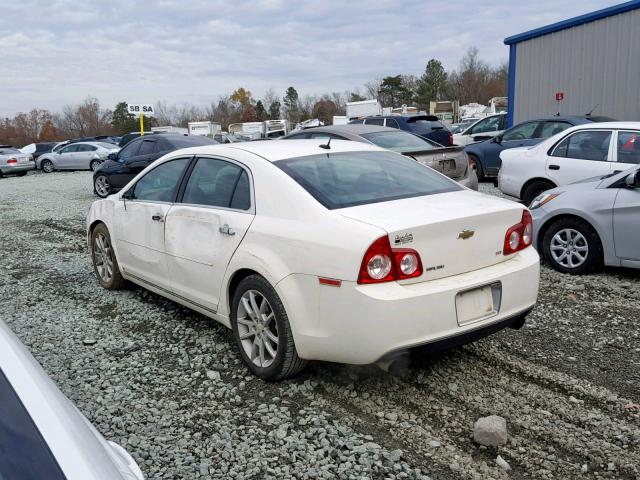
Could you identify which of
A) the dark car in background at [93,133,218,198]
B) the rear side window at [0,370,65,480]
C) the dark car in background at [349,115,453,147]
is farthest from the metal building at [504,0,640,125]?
the rear side window at [0,370,65,480]

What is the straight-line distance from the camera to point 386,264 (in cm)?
329

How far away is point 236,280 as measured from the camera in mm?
4086

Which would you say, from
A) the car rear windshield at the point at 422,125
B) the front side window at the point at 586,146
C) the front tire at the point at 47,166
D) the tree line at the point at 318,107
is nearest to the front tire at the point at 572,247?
the front side window at the point at 586,146

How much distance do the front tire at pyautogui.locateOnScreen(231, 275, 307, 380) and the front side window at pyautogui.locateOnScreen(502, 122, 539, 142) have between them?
9.68m

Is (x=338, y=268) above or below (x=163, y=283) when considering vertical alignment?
above

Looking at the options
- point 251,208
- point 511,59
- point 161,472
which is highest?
point 511,59

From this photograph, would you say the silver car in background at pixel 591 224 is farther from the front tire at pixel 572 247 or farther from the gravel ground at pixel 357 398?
the gravel ground at pixel 357 398

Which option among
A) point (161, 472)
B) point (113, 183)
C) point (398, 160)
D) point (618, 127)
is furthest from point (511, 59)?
point (161, 472)

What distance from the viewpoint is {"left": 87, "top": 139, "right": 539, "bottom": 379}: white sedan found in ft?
10.8

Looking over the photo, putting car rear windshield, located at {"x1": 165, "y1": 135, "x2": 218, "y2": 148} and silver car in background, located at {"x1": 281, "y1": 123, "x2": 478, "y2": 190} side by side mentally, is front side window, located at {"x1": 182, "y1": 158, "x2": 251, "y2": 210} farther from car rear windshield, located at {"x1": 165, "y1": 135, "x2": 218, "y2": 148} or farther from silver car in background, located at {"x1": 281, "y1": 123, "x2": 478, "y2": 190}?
car rear windshield, located at {"x1": 165, "y1": 135, "x2": 218, "y2": 148}

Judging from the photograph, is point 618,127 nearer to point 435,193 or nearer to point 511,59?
point 435,193

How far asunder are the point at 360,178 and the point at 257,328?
4.02ft

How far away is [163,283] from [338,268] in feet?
6.97

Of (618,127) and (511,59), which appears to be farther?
(511,59)
